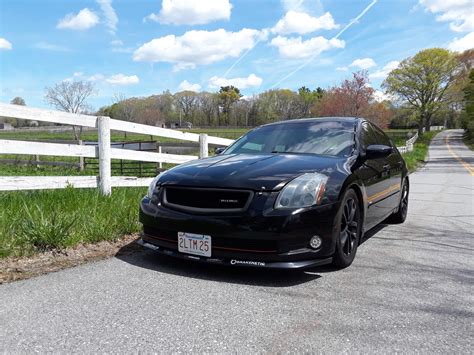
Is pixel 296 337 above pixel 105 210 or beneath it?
beneath

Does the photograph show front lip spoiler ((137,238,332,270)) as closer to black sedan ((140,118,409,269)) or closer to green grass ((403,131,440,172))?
black sedan ((140,118,409,269))

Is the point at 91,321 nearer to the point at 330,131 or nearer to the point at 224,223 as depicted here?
the point at 224,223

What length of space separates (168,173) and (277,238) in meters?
1.31

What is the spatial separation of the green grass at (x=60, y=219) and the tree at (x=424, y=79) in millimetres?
65038

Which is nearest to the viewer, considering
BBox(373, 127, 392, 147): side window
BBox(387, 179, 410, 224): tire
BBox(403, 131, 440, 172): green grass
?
BBox(373, 127, 392, 147): side window

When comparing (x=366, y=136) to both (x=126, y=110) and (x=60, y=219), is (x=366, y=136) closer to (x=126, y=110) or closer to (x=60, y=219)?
(x=60, y=219)

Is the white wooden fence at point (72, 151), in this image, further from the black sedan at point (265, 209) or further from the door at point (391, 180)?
the door at point (391, 180)

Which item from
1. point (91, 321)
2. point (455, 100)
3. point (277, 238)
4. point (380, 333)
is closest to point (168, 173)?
point (277, 238)

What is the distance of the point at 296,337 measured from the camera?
246 centimetres

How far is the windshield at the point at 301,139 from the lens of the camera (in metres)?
4.44

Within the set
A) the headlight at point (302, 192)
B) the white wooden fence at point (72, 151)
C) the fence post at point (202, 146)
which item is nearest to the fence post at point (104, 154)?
the white wooden fence at point (72, 151)

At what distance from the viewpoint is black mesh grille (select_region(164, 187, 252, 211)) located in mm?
3338

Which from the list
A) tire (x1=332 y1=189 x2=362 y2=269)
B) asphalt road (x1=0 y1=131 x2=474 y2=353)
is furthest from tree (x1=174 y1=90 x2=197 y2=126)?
asphalt road (x1=0 y1=131 x2=474 y2=353)

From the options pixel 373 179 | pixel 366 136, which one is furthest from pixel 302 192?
pixel 366 136
